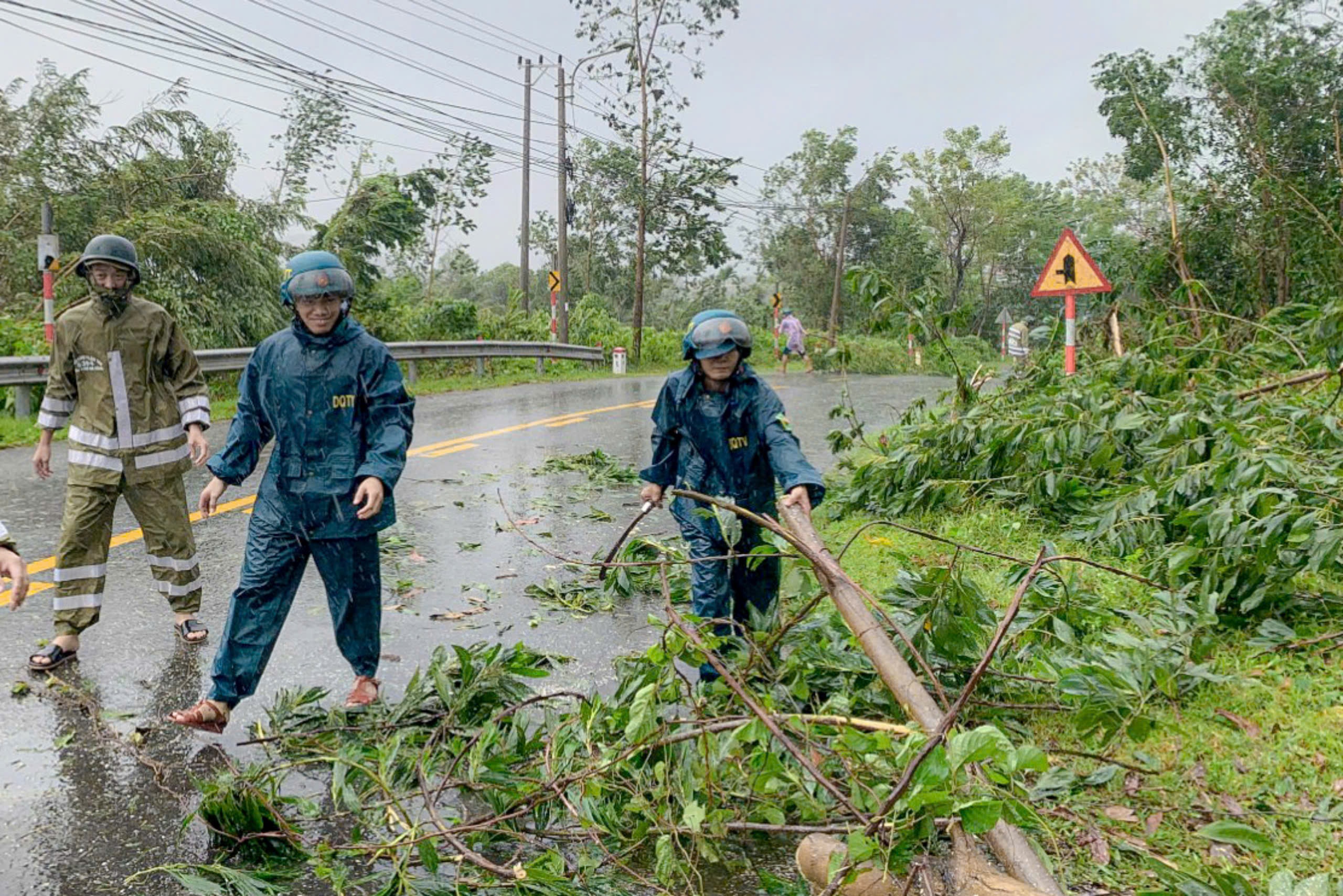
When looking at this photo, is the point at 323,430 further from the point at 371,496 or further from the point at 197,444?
the point at 197,444

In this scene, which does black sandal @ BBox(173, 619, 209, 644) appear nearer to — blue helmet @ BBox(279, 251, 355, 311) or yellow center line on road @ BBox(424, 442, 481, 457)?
blue helmet @ BBox(279, 251, 355, 311)

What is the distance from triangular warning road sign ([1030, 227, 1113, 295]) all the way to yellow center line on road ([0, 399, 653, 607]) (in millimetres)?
5735

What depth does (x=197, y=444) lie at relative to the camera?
526 centimetres

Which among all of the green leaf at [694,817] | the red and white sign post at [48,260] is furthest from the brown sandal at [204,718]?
the red and white sign post at [48,260]

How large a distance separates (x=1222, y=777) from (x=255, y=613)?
3.37 m

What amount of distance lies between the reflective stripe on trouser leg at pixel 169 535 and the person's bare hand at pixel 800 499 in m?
2.84

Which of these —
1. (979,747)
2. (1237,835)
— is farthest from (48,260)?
(1237,835)

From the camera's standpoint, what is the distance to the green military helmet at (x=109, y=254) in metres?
5.00

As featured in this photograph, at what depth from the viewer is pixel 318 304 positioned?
4230 mm

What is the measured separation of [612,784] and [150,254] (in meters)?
15.8

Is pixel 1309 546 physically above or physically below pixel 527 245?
below

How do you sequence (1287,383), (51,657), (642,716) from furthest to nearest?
(1287,383)
(51,657)
(642,716)

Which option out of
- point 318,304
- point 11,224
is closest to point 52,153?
point 11,224

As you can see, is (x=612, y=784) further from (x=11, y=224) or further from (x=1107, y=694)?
(x=11, y=224)
